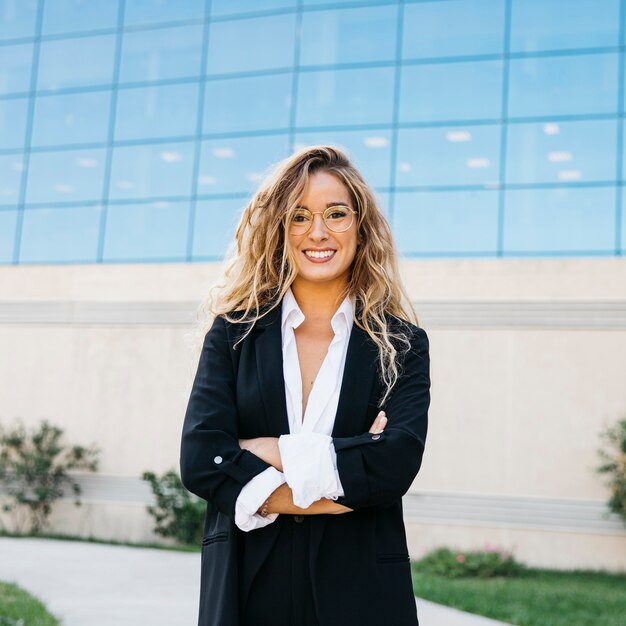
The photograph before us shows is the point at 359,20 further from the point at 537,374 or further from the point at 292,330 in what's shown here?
the point at 292,330

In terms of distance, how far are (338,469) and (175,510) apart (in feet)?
38.5

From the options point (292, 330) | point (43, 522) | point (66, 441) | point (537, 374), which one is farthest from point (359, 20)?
point (292, 330)

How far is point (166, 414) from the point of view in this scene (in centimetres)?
1449

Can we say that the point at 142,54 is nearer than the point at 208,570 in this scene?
No

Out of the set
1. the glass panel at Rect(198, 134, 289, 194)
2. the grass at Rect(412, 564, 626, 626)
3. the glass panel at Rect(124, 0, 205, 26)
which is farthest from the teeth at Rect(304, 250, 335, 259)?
the glass panel at Rect(124, 0, 205, 26)

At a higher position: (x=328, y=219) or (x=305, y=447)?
(x=328, y=219)

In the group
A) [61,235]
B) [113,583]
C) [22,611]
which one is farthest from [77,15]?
[22,611]

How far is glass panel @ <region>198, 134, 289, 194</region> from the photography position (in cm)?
1714

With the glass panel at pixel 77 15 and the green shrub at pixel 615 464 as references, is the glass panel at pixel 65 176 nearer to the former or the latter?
the glass panel at pixel 77 15

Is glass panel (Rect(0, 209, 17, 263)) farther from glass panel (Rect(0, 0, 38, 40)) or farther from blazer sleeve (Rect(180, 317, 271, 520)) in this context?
blazer sleeve (Rect(180, 317, 271, 520))

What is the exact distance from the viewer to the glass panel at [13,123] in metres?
18.4

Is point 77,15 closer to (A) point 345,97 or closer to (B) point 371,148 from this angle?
(A) point 345,97

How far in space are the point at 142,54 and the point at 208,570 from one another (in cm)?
1695

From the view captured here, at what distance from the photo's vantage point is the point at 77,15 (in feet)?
60.8
